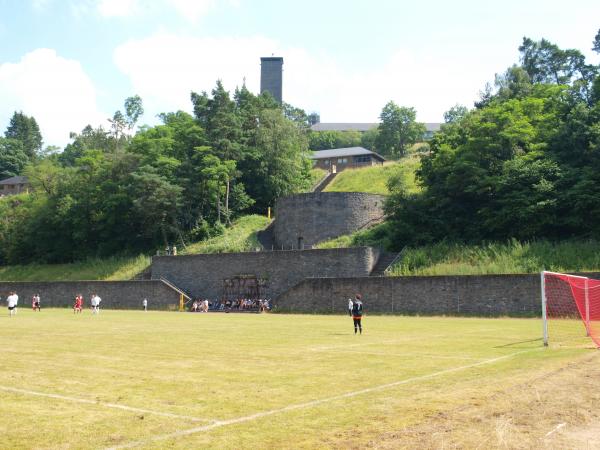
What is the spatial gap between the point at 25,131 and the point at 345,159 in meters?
97.2

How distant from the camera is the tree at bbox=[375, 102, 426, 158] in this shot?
4208 inches

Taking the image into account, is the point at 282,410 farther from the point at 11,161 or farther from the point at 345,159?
the point at 11,161

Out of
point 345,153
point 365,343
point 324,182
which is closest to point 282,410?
point 365,343

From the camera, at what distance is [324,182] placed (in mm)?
85500

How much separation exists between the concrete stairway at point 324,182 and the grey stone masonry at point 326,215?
23933 millimetres

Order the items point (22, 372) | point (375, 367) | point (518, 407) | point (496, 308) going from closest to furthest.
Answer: point (518, 407)
point (22, 372)
point (375, 367)
point (496, 308)

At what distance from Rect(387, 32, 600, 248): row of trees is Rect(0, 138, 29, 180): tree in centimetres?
10607

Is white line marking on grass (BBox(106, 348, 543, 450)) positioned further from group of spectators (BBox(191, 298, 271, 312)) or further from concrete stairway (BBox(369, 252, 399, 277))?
group of spectators (BBox(191, 298, 271, 312))

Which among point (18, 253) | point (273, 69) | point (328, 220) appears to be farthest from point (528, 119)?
point (273, 69)

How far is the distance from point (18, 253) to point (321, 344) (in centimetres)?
6868

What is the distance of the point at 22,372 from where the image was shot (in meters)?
12.9

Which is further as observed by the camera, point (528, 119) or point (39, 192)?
point (39, 192)

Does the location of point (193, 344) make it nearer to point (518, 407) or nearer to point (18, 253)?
point (518, 407)

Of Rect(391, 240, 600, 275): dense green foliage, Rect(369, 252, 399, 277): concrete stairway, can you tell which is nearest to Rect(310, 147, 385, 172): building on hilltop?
Rect(369, 252, 399, 277): concrete stairway
